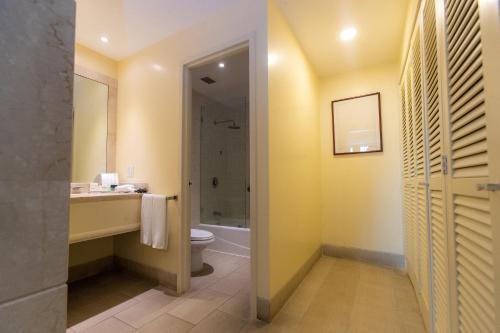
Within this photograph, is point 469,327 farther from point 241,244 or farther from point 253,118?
point 241,244

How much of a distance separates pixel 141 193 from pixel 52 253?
2.05 m

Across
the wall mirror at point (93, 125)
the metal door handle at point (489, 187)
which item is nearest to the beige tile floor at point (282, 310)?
the wall mirror at point (93, 125)

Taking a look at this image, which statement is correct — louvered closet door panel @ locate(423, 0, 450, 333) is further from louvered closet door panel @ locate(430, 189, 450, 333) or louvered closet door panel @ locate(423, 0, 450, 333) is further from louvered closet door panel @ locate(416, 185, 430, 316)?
louvered closet door panel @ locate(416, 185, 430, 316)

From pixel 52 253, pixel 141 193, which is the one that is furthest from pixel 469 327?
pixel 141 193

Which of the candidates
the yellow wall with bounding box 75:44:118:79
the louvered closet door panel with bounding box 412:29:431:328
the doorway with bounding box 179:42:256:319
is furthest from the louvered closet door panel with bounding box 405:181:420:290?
the yellow wall with bounding box 75:44:118:79

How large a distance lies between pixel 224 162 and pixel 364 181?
2394 millimetres

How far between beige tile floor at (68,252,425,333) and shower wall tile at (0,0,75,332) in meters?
1.50

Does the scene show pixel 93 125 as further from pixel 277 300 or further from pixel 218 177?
pixel 277 300

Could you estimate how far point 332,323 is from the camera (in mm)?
1628

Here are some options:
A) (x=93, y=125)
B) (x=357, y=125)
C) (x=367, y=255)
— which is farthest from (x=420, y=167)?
(x=93, y=125)

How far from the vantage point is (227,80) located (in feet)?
10.7

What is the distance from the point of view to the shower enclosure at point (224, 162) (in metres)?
4.00

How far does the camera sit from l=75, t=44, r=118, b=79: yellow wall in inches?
93.2

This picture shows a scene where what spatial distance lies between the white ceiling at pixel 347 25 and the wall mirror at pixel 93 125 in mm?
2072
